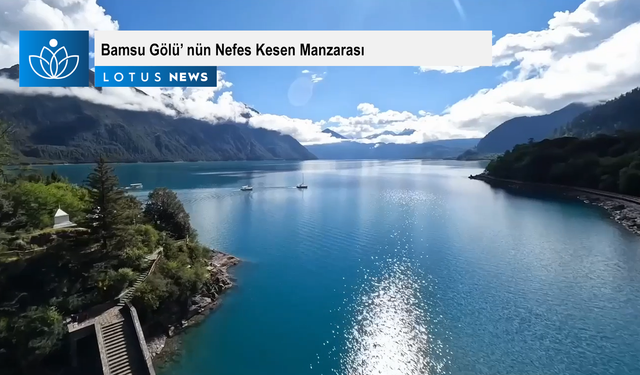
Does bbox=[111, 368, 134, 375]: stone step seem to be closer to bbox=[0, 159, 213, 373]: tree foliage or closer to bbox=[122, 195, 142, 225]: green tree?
bbox=[0, 159, 213, 373]: tree foliage

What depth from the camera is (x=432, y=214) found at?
69188 millimetres

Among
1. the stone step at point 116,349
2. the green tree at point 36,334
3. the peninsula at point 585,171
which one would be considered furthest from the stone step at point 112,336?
the peninsula at point 585,171

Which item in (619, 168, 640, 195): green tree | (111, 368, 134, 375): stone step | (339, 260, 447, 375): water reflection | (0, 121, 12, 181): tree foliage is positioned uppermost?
(0, 121, 12, 181): tree foliage

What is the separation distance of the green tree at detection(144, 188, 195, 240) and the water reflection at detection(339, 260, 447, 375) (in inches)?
793

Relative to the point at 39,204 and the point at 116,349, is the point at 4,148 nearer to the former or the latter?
the point at 39,204

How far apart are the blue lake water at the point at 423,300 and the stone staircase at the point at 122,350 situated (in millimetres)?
1817

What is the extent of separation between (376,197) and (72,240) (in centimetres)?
7582

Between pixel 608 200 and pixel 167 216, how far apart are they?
88.8 meters

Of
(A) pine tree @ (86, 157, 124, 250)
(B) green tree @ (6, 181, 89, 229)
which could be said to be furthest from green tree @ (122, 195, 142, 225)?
(B) green tree @ (6, 181, 89, 229)

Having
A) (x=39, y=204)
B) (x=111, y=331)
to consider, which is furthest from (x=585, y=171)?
(x=39, y=204)

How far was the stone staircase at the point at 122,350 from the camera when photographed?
1969cm

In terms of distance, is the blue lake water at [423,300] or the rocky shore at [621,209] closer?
the blue lake water at [423,300]

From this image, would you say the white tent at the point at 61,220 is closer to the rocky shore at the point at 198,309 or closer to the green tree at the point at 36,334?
the green tree at the point at 36,334

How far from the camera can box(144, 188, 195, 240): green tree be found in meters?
37.8
